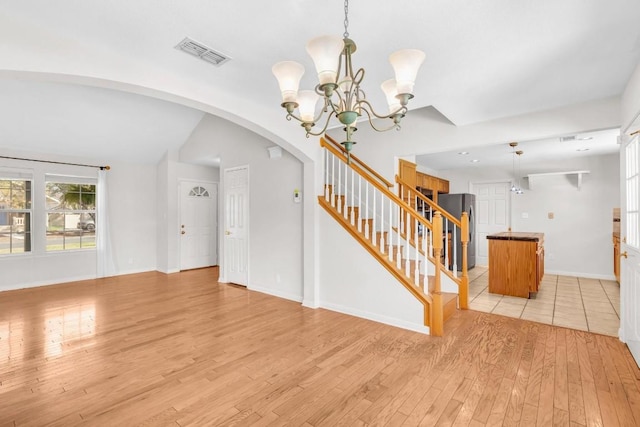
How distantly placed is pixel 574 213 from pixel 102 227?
9686 mm

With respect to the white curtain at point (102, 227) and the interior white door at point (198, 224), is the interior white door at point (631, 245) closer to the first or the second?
the interior white door at point (198, 224)

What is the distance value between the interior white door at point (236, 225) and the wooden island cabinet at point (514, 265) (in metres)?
4.08

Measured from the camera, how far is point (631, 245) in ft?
9.40

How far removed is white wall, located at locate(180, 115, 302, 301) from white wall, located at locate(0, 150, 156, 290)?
261 cm

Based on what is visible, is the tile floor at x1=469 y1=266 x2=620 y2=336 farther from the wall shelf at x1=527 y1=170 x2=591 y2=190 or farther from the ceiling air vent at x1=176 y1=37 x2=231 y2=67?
the ceiling air vent at x1=176 y1=37 x2=231 y2=67

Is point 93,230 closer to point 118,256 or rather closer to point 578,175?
point 118,256

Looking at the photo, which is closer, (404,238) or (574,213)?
(404,238)

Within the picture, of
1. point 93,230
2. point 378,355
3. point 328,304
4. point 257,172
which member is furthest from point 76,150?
point 378,355

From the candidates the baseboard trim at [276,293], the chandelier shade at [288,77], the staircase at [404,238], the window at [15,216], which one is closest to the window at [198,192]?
the window at [15,216]

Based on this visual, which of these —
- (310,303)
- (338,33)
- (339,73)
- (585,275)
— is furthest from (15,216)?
(585,275)

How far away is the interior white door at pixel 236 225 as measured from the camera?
18.0 ft

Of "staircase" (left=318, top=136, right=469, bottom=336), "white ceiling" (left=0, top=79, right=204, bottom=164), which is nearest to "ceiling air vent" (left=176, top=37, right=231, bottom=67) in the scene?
"staircase" (left=318, top=136, right=469, bottom=336)

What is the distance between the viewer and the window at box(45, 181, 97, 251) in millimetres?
5879

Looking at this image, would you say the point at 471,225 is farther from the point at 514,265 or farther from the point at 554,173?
the point at 514,265
